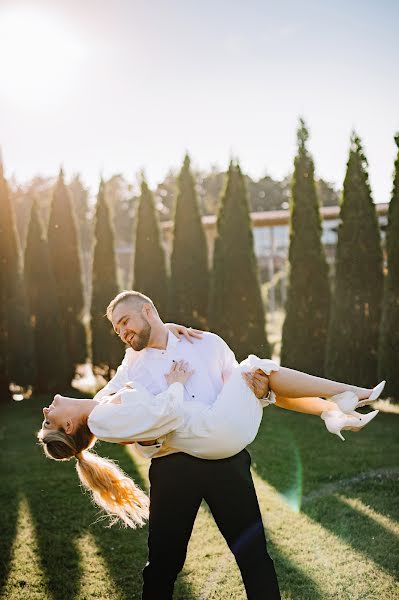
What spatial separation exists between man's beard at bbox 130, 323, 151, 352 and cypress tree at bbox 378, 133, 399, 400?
232 inches

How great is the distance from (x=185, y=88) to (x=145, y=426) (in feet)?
19.4

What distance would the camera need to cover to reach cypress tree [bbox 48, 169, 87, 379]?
1076cm

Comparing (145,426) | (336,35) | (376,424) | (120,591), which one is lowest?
(376,424)

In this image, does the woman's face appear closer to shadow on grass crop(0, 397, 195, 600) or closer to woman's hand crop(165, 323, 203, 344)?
woman's hand crop(165, 323, 203, 344)

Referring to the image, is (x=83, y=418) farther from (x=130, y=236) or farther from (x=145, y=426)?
(x=130, y=236)

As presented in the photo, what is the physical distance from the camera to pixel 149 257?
407 inches

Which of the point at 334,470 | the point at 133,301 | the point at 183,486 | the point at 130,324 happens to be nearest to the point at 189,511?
the point at 183,486

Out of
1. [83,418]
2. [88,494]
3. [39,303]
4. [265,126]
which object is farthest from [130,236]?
[83,418]

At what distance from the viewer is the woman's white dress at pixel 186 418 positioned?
7.45 ft

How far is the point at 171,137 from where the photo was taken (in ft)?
33.2

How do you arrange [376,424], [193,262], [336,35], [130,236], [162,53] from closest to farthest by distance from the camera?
[336,35] < [162,53] < [376,424] < [193,262] < [130,236]

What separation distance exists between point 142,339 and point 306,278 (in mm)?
6561

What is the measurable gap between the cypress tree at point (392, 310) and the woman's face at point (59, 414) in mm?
6153

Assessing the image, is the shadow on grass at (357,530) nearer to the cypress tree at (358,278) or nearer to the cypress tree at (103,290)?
the cypress tree at (358,278)
